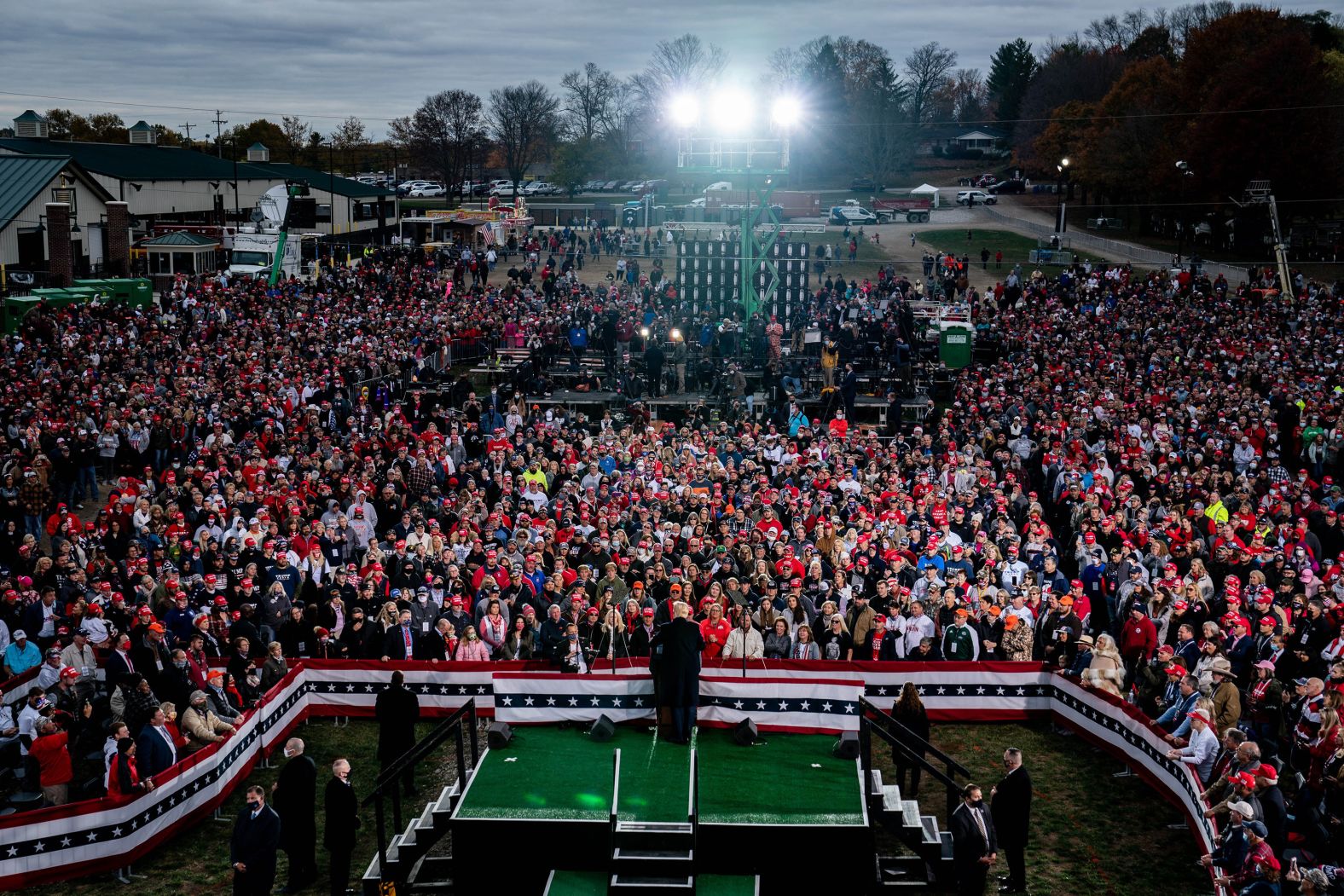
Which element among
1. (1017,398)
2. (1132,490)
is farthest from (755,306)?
(1132,490)

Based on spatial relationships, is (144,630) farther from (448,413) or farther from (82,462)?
(448,413)

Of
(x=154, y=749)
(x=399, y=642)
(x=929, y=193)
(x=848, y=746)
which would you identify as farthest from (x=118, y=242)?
(x=848, y=746)

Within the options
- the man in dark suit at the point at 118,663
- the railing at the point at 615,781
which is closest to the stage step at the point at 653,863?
the railing at the point at 615,781

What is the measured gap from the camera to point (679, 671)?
10.9m

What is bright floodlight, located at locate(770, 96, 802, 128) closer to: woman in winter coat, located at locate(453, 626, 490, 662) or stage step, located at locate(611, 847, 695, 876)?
woman in winter coat, located at locate(453, 626, 490, 662)

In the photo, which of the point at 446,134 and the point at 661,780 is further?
the point at 446,134

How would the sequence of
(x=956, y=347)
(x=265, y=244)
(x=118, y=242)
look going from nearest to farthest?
(x=956, y=347)
(x=265, y=244)
(x=118, y=242)

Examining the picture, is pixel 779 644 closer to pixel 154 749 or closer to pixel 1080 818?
pixel 1080 818

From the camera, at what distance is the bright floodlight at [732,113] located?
118 ft

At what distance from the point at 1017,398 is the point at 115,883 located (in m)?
18.6

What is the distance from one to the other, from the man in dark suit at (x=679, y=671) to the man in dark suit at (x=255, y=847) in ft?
11.2

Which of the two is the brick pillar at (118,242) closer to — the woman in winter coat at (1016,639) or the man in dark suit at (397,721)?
the man in dark suit at (397,721)

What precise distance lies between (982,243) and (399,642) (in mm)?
47889

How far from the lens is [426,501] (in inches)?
742
